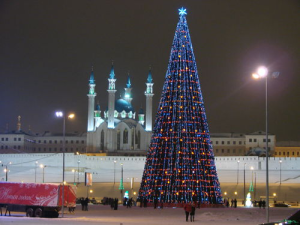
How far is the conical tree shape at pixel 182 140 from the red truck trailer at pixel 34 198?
5.75m

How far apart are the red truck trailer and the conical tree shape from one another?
5.75 m

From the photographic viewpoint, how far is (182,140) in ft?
109

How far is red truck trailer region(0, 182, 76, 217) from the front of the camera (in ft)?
93.1

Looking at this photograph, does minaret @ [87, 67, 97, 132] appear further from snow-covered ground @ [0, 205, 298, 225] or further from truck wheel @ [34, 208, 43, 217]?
truck wheel @ [34, 208, 43, 217]

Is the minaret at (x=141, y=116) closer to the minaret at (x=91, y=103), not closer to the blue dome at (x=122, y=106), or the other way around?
the blue dome at (x=122, y=106)

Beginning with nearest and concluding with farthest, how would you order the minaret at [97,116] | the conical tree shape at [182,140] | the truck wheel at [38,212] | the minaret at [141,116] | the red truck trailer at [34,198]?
the truck wheel at [38,212] → the red truck trailer at [34,198] → the conical tree shape at [182,140] → the minaret at [97,116] → the minaret at [141,116]

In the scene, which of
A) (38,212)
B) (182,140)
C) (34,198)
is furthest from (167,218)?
(182,140)

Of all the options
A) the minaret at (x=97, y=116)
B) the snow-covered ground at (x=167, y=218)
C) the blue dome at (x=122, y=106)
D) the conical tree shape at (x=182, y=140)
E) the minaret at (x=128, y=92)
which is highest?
the minaret at (x=128, y=92)

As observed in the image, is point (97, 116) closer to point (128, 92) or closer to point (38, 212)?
point (128, 92)

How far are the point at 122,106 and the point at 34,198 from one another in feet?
224

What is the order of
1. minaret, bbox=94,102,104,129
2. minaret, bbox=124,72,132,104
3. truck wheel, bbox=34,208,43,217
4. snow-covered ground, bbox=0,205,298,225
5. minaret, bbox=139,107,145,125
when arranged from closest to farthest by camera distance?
snow-covered ground, bbox=0,205,298,225 < truck wheel, bbox=34,208,43,217 < minaret, bbox=94,102,104,129 < minaret, bbox=139,107,145,125 < minaret, bbox=124,72,132,104

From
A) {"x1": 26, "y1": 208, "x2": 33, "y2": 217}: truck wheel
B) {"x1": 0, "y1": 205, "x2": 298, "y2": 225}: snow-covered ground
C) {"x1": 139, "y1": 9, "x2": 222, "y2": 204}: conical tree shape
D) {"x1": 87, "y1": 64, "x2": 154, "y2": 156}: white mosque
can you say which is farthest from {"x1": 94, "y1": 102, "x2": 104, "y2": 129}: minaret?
{"x1": 26, "y1": 208, "x2": 33, "y2": 217}: truck wheel

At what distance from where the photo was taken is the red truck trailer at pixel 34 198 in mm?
28375

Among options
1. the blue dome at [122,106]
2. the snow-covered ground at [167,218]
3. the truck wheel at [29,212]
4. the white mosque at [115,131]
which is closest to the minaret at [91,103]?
the white mosque at [115,131]
